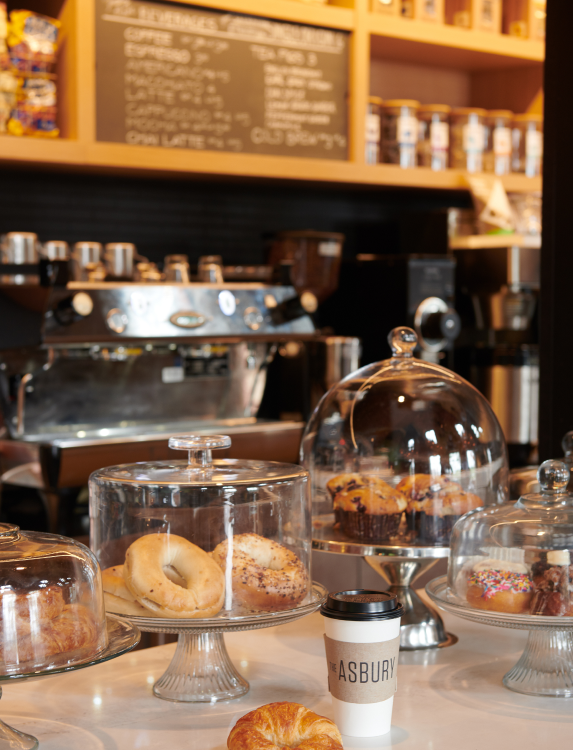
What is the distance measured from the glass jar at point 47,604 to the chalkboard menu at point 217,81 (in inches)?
79.1

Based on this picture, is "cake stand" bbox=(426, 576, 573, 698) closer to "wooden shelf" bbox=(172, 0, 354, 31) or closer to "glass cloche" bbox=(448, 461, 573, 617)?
"glass cloche" bbox=(448, 461, 573, 617)

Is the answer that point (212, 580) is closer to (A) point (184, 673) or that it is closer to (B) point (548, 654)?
(A) point (184, 673)

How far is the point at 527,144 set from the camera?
11.5ft

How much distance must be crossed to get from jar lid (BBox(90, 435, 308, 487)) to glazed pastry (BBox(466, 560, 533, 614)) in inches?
8.7

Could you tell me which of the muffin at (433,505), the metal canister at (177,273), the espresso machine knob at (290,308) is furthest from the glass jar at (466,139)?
the muffin at (433,505)

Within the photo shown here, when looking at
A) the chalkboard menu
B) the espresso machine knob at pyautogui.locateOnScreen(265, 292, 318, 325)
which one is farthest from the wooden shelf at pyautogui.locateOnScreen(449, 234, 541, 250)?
the espresso machine knob at pyautogui.locateOnScreen(265, 292, 318, 325)

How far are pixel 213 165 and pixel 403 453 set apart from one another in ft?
5.90

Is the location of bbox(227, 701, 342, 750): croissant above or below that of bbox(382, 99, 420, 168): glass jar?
below

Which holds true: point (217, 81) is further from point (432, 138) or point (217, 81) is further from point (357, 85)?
point (432, 138)

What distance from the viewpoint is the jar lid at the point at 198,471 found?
3.29 ft

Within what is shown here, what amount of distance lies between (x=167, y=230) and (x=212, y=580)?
231 cm

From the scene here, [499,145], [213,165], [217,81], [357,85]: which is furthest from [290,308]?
[499,145]

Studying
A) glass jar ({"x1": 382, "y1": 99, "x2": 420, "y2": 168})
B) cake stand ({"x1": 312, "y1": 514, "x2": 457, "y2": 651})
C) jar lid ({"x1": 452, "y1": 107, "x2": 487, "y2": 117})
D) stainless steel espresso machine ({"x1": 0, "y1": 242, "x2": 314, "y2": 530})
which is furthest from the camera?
jar lid ({"x1": 452, "y1": 107, "x2": 487, "y2": 117})

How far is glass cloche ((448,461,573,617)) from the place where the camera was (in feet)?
3.23
